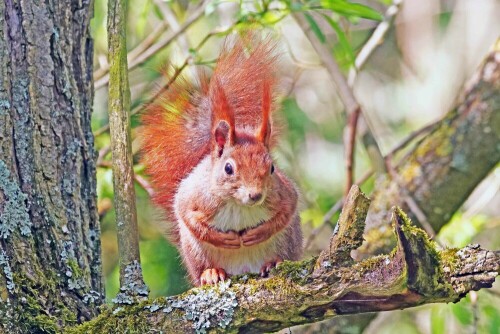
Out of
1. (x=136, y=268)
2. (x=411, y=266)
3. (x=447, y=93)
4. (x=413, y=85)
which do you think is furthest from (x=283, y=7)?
(x=413, y=85)

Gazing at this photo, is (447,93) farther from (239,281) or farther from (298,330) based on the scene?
(239,281)

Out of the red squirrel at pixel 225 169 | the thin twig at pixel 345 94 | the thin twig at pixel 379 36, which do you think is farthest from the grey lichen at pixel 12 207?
the thin twig at pixel 379 36

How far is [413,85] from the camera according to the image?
5383mm

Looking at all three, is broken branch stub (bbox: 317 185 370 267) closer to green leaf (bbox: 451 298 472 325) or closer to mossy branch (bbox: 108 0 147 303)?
mossy branch (bbox: 108 0 147 303)

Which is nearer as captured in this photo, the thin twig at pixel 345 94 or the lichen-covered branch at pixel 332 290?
the lichen-covered branch at pixel 332 290

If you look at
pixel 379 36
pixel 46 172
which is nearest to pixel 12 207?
pixel 46 172

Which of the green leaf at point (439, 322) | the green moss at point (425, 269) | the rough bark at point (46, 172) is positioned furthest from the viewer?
the green leaf at point (439, 322)

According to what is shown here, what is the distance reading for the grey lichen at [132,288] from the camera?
183cm

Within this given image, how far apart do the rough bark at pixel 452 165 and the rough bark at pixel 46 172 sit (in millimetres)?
1389

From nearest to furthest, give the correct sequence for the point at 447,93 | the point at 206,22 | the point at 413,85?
Answer: the point at 206,22 → the point at 447,93 → the point at 413,85

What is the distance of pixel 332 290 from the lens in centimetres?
165

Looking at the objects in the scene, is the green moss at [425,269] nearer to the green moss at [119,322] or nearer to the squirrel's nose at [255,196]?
the green moss at [119,322]

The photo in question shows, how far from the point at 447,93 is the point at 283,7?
217 centimetres

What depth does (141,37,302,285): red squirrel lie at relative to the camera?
7.54 feet
